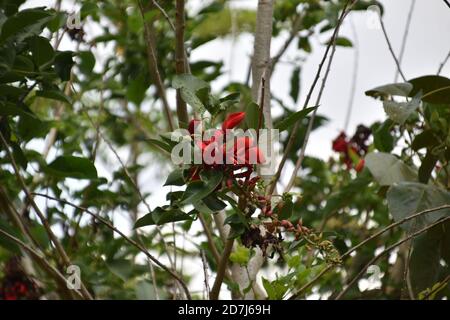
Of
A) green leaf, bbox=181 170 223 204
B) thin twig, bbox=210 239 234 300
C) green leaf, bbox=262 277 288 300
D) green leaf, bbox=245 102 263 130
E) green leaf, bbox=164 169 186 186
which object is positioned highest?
green leaf, bbox=245 102 263 130

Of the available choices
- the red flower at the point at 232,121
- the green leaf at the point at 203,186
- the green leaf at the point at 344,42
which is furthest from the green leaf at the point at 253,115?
the green leaf at the point at 344,42

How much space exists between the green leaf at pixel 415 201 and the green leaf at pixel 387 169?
0.15 m

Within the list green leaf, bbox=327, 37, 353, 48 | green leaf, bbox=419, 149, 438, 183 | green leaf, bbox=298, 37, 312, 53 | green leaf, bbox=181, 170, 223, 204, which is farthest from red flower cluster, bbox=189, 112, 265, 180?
green leaf, bbox=298, 37, 312, 53

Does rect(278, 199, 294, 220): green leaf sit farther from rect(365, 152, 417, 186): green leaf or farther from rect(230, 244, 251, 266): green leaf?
rect(365, 152, 417, 186): green leaf

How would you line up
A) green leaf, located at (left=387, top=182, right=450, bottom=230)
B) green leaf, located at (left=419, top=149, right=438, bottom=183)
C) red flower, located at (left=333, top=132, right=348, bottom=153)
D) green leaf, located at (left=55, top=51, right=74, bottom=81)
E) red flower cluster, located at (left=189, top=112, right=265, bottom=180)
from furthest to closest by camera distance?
red flower, located at (left=333, top=132, right=348, bottom=153) < green leaf, located at (left=419, top=149, right=438, bottom=183) < green leaf, located at (left=55, top=51, right=74, bottom=81) < green leaf, located at (left=387, top=182, right=450, bottom=230) < red flower cluster, located at (left=189, top=112, right=265, bottom=180)

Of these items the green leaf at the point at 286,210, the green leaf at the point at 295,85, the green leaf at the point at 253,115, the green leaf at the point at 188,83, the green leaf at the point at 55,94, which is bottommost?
the green leaf at the point at 286,210

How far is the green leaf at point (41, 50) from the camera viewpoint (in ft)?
6.31

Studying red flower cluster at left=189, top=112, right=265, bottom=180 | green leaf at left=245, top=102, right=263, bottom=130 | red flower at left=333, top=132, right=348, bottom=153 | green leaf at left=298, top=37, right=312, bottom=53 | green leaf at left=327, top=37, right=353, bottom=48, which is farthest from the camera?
red flower at left=333, top=132, right=348, bottom=153

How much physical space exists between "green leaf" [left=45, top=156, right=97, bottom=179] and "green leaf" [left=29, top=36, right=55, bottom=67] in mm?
247

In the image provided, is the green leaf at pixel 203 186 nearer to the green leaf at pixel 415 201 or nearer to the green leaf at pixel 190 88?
the green leaf at pixel 190 88

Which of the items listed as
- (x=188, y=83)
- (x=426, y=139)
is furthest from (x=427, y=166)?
(x=188, y=83)

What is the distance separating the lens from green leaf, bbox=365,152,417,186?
207 centimetres

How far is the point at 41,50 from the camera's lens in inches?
76.5
